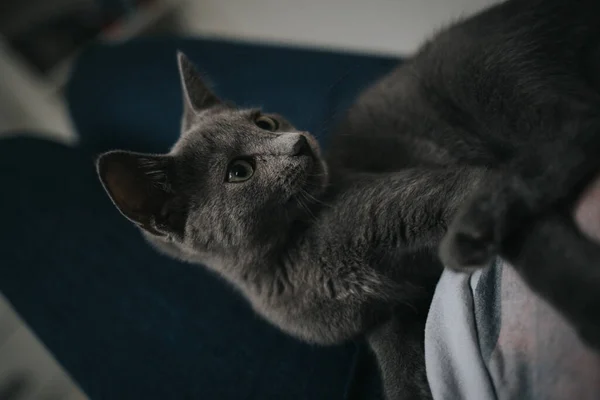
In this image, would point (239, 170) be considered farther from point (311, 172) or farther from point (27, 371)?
A: point (27, 371)

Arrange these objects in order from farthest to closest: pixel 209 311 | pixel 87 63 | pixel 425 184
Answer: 1. pixel 87 63
2. pixel 209 311
3. pixel 425 184

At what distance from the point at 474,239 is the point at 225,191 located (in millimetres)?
470

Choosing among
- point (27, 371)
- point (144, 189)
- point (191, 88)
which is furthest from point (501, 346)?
point (27, 371)

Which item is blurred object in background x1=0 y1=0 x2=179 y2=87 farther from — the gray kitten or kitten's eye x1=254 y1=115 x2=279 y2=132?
the gray kitten

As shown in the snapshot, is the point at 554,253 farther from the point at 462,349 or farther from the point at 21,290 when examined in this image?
the point at 21,290

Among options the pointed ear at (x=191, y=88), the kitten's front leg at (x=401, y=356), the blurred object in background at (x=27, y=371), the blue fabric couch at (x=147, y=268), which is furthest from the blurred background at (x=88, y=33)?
the kitten's front leg at (x=401, y=356)

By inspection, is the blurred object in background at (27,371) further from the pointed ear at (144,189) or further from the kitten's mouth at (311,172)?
the kitten's mouth at (311,172)

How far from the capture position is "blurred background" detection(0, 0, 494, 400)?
7.00ft

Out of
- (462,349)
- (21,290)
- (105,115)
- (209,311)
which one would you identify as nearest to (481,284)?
(462,349)

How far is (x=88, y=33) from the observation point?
8.75 ft

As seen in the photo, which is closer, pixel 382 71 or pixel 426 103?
pixel 426 103

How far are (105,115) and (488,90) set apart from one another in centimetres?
137

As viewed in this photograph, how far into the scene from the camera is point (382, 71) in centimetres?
148

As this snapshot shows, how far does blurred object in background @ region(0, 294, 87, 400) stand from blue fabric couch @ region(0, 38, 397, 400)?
921 mm
